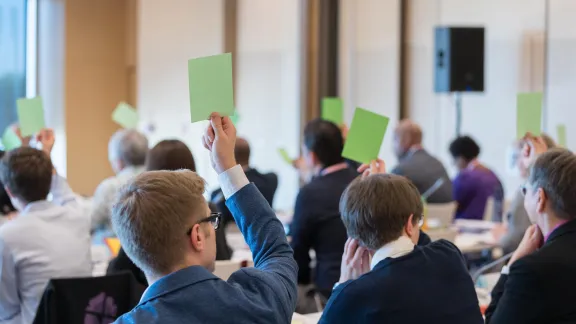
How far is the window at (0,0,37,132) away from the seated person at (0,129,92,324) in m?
4.51

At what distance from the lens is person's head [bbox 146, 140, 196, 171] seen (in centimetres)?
344

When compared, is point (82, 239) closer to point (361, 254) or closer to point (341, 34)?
point (361, 254)

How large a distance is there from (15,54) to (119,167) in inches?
118

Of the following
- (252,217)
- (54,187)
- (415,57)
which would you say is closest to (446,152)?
(415,57)

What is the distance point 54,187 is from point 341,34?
5942 millimetres

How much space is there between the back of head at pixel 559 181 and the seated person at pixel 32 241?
183 cm

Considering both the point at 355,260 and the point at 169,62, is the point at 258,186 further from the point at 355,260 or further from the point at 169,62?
the point at 169,62

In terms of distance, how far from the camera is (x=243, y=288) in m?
1.69

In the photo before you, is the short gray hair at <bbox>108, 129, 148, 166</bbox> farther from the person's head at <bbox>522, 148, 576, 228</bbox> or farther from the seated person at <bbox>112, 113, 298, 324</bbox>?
the seated person at <bbox>112, 113, 298, 324</bbox>

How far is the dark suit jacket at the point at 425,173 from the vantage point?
6.18 m

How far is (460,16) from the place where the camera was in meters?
8.35

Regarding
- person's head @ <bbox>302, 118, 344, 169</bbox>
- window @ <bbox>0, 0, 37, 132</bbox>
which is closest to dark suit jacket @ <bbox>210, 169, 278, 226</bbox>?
person's head @ <bbox>302, 118, 344, 169</bbox>

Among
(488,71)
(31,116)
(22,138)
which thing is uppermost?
(488,71)

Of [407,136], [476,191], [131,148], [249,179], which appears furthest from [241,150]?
[476,191]
